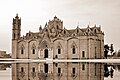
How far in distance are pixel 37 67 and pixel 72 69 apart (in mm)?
2227

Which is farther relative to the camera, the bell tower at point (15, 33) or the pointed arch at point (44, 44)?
the bell tower at point (15, 33)

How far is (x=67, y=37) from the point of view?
1341 cm

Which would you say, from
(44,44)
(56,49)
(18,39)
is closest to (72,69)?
(56,49)

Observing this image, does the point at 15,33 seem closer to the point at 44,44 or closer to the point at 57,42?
the point at 44,44

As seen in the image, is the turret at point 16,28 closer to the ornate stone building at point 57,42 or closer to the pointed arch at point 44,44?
the ornate stone building at point 57,42

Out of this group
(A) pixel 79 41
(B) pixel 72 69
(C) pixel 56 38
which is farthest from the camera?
(C) pixel 56 38

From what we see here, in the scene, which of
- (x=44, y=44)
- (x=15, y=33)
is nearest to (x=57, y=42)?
(x=44, y=44)

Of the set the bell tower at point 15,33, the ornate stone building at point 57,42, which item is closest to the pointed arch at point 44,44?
the ornate stone building at point 57,42

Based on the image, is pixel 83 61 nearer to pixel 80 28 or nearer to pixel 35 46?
pixel 80 28

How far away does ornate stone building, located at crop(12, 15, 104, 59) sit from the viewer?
12844 mm

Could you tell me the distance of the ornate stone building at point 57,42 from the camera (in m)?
12.8

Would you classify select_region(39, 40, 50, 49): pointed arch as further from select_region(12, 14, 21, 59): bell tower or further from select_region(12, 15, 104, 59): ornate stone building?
select_region(12, 14, 21, 59): bell tower

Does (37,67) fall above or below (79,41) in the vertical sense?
below

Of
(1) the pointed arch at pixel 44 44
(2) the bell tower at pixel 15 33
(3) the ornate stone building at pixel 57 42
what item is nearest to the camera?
(3) the ornate stone building at pixel 57 42
